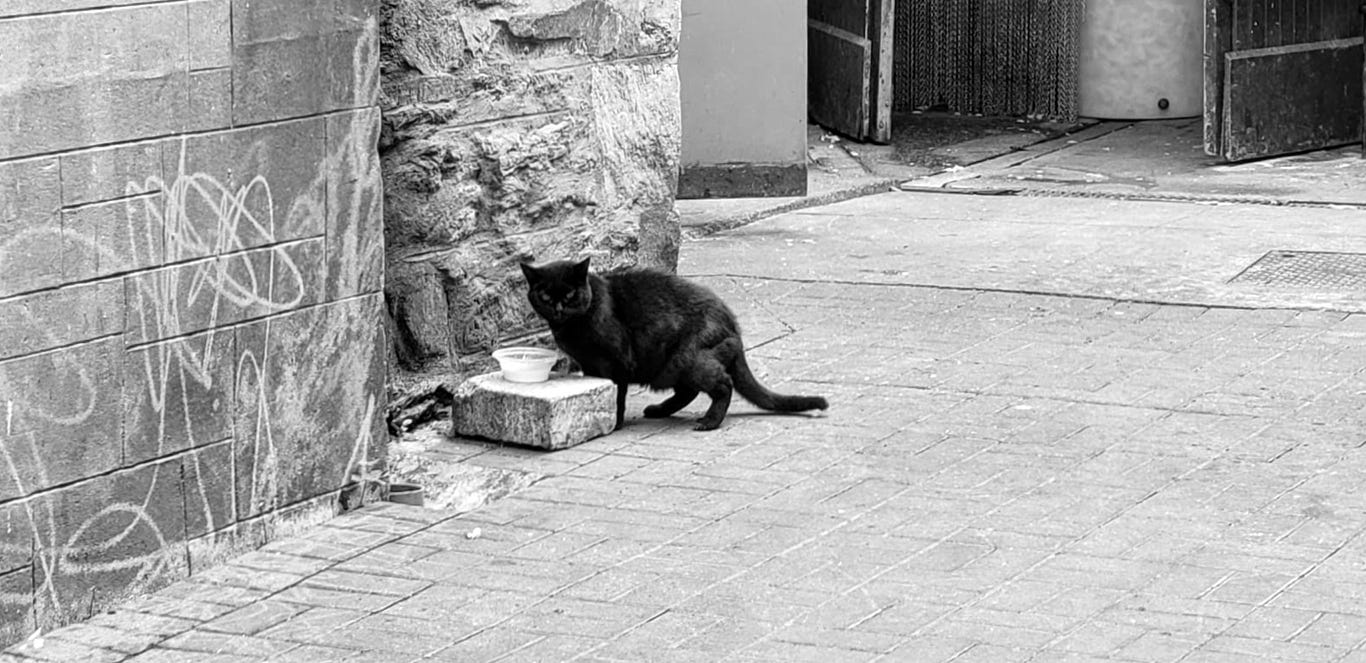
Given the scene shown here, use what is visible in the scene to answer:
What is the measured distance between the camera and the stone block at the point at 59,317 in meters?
4.98

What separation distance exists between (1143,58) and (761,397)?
8.27m

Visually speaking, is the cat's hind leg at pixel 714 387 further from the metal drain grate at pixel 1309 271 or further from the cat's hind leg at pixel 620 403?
the metal drain grate at pixel 1309 271

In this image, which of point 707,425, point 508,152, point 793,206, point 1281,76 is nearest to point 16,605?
point 707,425

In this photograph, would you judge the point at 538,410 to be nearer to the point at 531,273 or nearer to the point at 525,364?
the point at 525,364

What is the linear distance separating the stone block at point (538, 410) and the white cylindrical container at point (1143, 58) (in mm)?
8456

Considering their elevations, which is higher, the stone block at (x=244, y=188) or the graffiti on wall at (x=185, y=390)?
the stone block at (x=244, y=188)

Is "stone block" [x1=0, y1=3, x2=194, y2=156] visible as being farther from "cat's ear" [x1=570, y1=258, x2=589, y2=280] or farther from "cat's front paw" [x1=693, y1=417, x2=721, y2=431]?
"cat's front paw" [x1=693, y1=417, x2=721, y2=431]

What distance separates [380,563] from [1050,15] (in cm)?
1016

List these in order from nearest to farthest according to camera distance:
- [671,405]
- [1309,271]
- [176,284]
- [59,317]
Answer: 1. [59,317]
2. [176,284]
3. [671,405]
4. [1309,271]

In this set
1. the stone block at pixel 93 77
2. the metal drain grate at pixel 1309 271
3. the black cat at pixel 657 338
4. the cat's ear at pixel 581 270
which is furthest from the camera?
the metal drain grate at pixel 1309 271

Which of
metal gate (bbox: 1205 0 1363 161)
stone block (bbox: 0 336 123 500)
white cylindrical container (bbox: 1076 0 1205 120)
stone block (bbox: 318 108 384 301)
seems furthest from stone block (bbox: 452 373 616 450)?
white cylindrical container (bbox: 1076 0 1205 120)

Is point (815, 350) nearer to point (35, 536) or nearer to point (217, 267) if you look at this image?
point (217, 267)

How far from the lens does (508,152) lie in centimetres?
737

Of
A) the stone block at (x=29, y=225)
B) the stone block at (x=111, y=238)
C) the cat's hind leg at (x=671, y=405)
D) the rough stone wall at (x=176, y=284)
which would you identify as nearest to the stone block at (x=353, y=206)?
the rough stone wall at (x=176, y=284)
